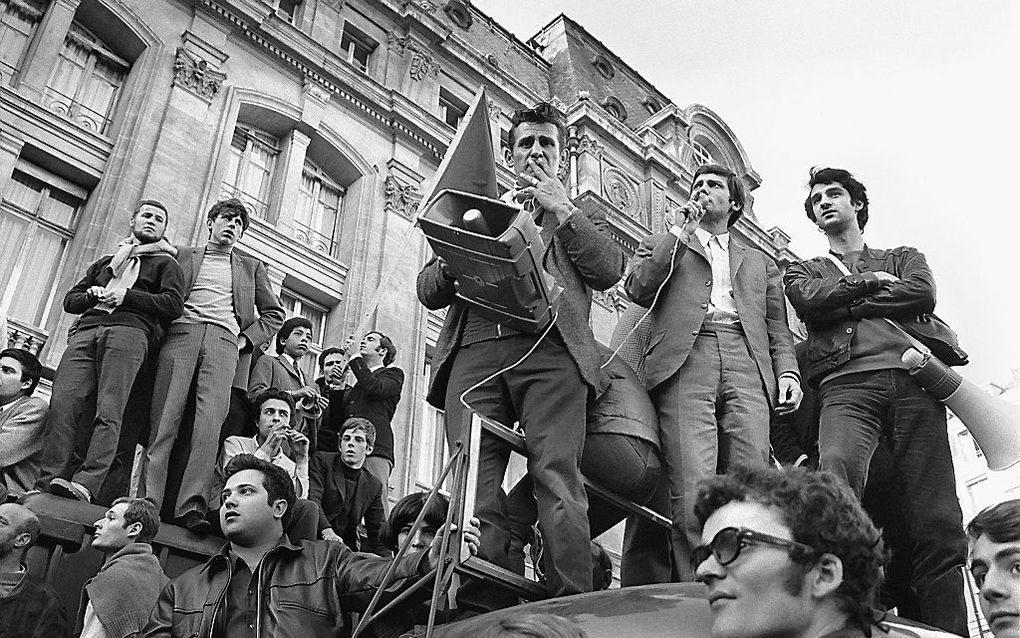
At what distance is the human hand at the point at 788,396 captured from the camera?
4.76 metres

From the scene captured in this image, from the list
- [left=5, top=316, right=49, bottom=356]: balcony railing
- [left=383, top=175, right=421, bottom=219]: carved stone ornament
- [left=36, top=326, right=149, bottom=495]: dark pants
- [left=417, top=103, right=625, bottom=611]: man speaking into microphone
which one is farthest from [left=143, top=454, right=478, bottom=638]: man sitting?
[left=383, top=175, right=421, bottom=219]: carved stone ornament

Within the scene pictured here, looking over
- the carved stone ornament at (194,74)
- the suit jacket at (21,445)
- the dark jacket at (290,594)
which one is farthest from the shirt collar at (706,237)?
the carved stone ornament at (194,74)

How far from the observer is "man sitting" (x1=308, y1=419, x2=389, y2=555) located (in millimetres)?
6785

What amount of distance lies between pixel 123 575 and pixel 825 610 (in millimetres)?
3042

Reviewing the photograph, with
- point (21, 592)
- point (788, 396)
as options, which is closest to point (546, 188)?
point (788, 396)

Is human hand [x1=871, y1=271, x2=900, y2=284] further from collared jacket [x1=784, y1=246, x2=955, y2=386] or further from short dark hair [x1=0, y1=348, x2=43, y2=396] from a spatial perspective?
short dark hair [x1=0, y1=348, x2=43, y2=396]

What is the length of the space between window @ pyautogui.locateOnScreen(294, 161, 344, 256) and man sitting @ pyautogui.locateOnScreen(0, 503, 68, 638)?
12.5 metres

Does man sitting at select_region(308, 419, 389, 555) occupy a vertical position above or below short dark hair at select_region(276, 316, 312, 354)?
below

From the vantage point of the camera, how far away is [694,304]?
15.9ft

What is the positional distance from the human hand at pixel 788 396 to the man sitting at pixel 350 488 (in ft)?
10.3

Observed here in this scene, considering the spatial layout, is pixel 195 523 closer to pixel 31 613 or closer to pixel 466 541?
pixel 31 613

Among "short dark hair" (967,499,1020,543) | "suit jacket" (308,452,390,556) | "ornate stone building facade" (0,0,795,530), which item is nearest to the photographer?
"short dark hair" (967,499,1020,543)

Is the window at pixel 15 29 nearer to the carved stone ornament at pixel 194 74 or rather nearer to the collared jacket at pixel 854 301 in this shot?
the carved stone ornament at pixel 194 74

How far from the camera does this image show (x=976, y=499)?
1473 inches
